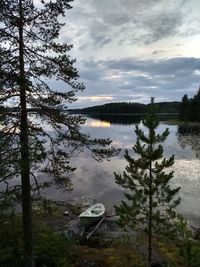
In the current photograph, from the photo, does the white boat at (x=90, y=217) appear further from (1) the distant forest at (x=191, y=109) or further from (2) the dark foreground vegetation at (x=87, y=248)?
(1) the distant forest at (x=191, y=109)

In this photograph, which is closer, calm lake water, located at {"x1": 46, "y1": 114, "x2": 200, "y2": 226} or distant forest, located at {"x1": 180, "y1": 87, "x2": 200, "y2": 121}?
calm lake water, located at {"x1": 46, "y1": 114, "x2": 200, "y2": 226}

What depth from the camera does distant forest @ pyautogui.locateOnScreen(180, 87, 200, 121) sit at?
11325cm

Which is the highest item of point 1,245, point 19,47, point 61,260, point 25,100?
point 19,47

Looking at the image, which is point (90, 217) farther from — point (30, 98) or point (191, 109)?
point (191, 109)

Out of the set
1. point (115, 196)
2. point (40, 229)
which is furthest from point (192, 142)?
point (40, 229)

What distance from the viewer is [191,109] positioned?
117 meters

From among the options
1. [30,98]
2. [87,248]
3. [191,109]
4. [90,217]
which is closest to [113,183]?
[90,217]

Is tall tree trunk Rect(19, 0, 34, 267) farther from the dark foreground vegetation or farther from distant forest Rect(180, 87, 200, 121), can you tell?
distant forest Rect(180, 87, 200, 121)

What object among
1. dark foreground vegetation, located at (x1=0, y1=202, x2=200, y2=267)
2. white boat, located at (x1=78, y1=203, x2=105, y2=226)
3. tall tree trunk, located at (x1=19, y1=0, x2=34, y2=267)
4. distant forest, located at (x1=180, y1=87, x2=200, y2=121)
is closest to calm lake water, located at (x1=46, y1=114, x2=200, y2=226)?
white boat, located at (x1=78, y1=203, x2=105, y2=226)

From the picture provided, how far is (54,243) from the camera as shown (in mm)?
16406

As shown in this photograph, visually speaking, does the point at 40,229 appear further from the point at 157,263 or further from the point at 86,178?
the point at 86,178

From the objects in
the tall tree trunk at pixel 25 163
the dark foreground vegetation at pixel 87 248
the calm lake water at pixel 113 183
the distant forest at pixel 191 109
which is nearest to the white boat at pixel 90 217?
the dark foreground vegetation at pixel 87 248

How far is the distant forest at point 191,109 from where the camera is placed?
113250 mm

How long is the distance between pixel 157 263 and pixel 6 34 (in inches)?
535
